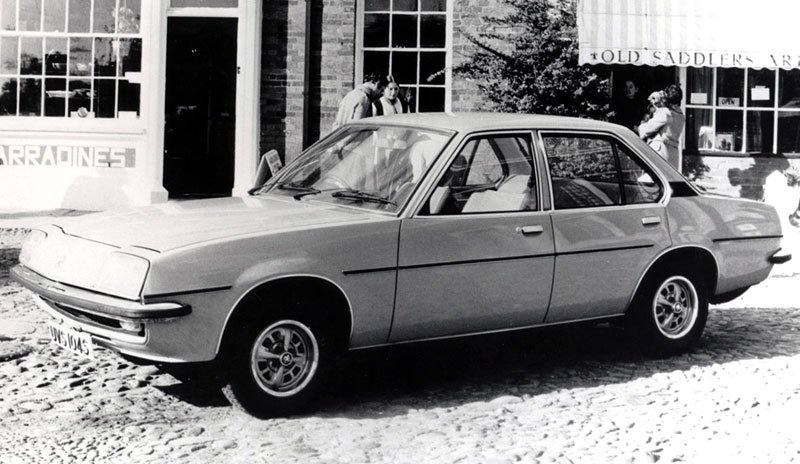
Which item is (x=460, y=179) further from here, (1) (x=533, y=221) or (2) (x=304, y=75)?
(2) (x=304, y=75)

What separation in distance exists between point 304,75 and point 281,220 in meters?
9.33

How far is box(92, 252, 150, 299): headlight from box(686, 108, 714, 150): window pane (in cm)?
1150

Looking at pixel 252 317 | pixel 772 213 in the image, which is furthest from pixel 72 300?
pixel 772 213

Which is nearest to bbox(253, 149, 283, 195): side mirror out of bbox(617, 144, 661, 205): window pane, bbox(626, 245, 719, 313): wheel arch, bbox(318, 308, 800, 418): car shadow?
bbox(318, 308, 800, 418): car shadow

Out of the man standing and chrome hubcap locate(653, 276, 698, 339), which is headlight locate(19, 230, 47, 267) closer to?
chrome hubcap locate(653, 276, 698, 339)

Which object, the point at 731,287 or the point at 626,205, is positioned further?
the point at 731,287

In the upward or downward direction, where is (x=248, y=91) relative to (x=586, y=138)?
upward

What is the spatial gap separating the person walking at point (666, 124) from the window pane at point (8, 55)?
326 inches

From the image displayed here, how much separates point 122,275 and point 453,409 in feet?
6.04

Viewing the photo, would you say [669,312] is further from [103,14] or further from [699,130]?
[103,14]

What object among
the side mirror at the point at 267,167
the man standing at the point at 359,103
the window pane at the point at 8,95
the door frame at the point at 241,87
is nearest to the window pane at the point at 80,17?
the door frame at the point at 241,87

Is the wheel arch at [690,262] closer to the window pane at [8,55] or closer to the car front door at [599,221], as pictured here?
the car front door at [599,221]

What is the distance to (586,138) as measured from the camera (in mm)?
6895

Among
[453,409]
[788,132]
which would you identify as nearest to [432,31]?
[788,132]
